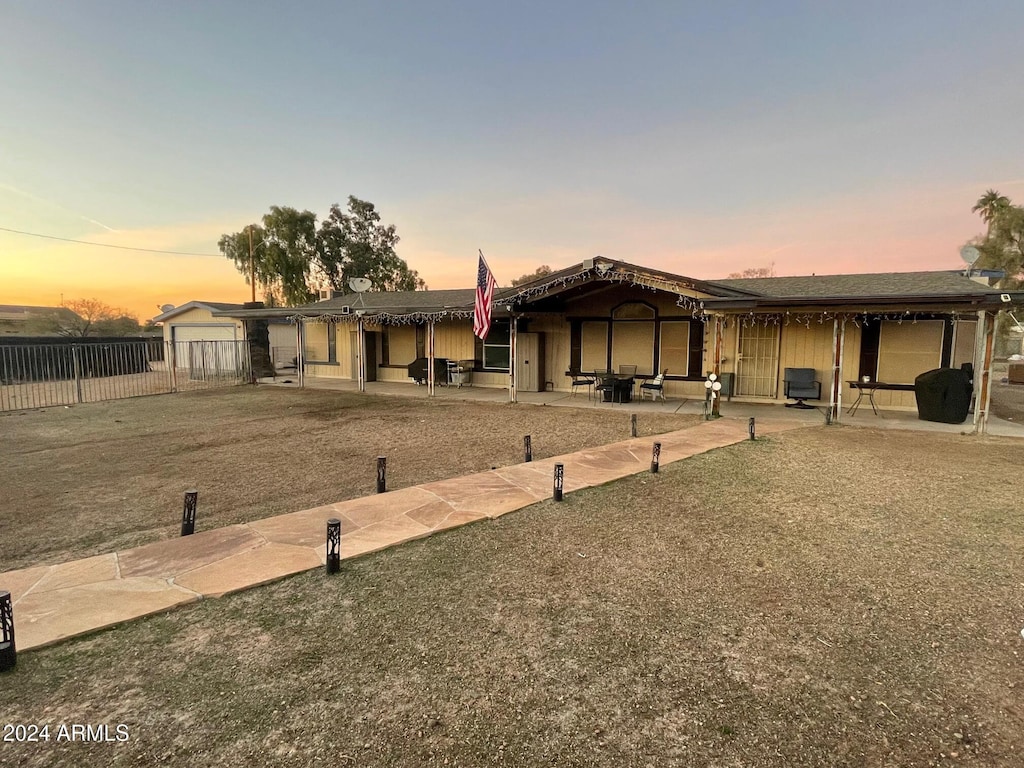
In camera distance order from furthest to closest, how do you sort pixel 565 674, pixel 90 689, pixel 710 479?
pixel 710 479 < pixel 565 674 < pixel 90 689

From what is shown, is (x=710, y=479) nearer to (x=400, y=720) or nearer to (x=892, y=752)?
(x=892, y=752)

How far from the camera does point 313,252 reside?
3503cm

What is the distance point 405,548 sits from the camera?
12.6 feet

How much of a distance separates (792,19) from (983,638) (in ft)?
44.2

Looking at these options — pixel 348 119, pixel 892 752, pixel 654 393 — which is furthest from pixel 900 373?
pixel 348 119

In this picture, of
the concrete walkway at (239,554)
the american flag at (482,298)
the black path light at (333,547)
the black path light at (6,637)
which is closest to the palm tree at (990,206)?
the american flag at (482,298)

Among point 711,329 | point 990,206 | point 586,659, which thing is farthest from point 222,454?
point 990,206

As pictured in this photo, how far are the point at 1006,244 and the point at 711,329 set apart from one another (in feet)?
84.9

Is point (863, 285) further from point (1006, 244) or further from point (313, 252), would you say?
point (313, 252)

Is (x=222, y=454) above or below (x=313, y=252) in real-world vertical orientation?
below

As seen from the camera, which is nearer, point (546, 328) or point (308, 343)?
point (546, 328)

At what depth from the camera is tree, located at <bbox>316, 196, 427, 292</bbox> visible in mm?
35812

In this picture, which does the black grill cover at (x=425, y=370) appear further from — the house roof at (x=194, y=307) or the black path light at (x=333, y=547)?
the black path light at (x=333, y=547)

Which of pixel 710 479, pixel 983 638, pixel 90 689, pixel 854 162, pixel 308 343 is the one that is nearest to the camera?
pixel 90 689
